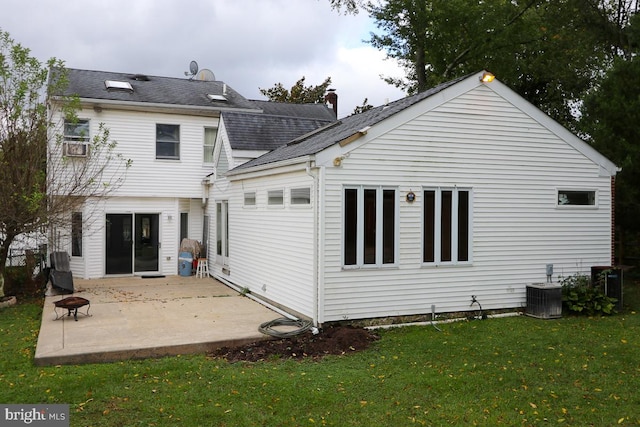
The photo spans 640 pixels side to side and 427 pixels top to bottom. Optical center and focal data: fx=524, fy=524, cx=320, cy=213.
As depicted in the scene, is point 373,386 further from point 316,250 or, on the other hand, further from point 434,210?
point 434,210

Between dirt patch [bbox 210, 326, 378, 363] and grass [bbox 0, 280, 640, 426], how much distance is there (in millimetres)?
260

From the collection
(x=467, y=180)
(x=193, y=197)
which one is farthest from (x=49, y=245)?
(x=467, y=180)

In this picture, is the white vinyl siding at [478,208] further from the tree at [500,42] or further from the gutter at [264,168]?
the tree at [500,42]

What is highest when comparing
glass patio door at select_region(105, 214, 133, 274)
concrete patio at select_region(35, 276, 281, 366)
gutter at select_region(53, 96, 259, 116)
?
gutter at select_region(53, 96, 259, 116)

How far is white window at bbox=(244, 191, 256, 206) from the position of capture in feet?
40.9

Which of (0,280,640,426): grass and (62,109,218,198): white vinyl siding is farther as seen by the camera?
(62,109,218,198): white vinyl siding

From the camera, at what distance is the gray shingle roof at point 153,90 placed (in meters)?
16.5

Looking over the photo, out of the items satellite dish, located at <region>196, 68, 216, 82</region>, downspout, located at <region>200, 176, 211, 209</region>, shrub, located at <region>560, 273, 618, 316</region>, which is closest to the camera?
shrub, located at <region>560, 273, 618, 316</region>

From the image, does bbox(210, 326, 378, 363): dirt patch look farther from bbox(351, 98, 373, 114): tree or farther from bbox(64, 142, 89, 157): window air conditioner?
bbox(351, 98, 373, 114): tree

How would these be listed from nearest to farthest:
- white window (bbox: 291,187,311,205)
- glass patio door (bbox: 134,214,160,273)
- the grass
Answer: the grass, white window (bbox: 291,187,311,205), glass patio door (bbox: 134,214,160,273)

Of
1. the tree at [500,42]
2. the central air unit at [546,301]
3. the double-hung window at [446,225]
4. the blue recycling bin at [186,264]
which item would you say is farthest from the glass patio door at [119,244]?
the tree at [500,42]

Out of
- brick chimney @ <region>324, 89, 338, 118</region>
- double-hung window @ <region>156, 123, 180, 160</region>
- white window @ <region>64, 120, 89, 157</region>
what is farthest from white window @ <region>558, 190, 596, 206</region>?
brick chimney @ <region>324, 89, 338, 118</region>

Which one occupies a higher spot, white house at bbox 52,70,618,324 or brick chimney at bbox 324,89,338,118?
brick chimney at bbox 324,89,338,118

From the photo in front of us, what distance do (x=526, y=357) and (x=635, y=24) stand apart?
1190 cm
